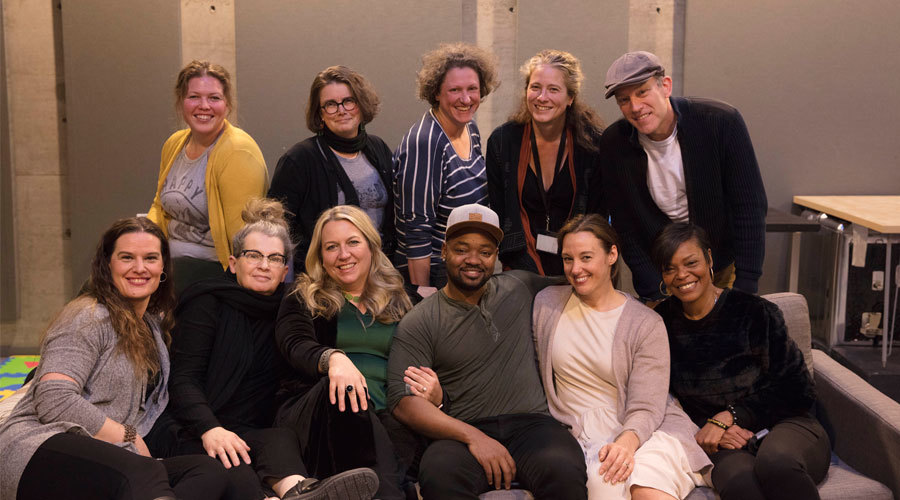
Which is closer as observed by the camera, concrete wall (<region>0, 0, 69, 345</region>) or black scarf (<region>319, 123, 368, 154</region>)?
black scarf (<region>319, 123, 368, 154</region>)

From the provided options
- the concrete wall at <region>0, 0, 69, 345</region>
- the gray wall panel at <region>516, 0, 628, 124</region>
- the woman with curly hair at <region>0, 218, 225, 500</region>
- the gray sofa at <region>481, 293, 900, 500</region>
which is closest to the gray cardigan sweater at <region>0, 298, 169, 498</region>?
the woman with curly hair at <region>0, 218, 225, 500</region>

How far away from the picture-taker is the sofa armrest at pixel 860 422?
2.67 metres

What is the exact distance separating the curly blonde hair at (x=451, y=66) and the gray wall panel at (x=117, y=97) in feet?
6.68

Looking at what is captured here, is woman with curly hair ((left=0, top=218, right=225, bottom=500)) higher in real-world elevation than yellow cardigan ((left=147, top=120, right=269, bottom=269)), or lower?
lower

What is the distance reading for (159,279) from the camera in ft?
9.21

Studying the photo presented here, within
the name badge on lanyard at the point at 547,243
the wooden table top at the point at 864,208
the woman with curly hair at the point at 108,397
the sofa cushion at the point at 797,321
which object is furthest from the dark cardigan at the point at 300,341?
the wooden table top at the point at 864,208

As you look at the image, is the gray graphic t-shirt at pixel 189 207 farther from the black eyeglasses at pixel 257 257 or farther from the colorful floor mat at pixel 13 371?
the colorful floor mat at pixel 13 371

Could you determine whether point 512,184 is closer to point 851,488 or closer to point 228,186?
point 228,186

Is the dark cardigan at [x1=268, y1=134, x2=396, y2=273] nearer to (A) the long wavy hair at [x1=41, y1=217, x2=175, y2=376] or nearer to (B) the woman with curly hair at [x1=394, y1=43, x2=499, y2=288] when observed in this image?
(B) the woman with curly hair at [x1=394, y1=43, x2=499, y2=288]

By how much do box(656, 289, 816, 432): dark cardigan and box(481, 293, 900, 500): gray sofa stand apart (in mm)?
166

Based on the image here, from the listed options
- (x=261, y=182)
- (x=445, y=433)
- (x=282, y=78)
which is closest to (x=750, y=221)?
(x=445, y=433)

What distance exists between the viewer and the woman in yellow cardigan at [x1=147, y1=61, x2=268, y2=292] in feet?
10.8

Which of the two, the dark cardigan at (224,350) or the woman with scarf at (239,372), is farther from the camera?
the dark cardigan at (224,350)

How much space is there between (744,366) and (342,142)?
1756 millimetres
